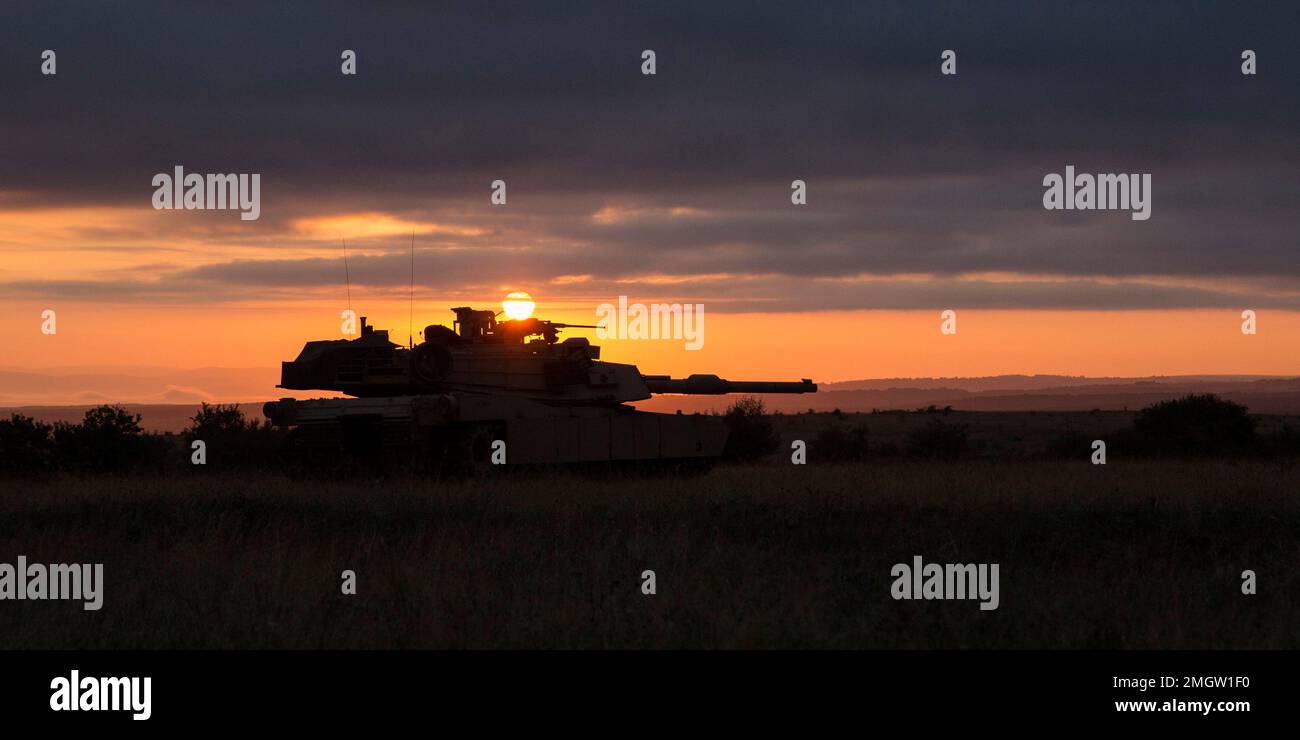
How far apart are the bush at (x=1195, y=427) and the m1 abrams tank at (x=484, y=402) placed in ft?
48.9

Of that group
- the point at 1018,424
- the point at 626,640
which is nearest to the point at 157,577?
the point at 626,640

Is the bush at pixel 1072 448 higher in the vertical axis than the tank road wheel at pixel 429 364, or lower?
lower

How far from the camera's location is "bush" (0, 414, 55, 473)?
29516 millimetres

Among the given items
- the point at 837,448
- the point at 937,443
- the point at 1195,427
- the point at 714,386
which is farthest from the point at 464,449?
the point at 1195,427

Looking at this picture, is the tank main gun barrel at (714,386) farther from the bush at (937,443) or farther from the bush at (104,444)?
the bush at (104,444)

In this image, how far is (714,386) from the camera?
30656mm

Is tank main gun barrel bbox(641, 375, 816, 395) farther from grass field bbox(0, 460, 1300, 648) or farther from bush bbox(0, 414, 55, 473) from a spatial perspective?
bush bbox(0, 414, 55, 473)

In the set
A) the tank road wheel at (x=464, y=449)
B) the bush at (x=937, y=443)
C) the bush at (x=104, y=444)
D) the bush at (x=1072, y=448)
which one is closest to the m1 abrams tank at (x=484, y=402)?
the tank road wheel at (x=464, y=449)

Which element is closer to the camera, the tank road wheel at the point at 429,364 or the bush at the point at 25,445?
the tank road wheel at the point at 429,364

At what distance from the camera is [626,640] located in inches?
393

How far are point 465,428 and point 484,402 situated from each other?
1.84 ft

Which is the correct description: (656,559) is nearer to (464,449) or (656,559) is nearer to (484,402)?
(464,449)

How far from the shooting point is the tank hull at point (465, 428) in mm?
23984
